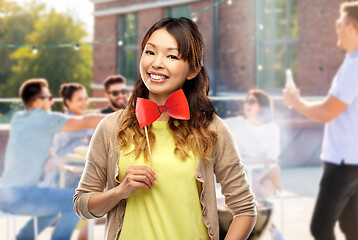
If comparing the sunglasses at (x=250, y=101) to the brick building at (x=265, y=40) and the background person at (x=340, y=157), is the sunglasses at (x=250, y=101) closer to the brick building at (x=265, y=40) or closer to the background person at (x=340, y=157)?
the background person at (x=340, y=157)

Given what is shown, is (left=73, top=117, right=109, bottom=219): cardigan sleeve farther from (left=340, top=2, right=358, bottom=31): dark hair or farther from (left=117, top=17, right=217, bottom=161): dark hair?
(left=340, top=2, right=358, bottom=31): dark hair

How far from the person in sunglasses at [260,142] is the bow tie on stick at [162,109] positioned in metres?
2.27

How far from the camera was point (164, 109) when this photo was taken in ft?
3.44

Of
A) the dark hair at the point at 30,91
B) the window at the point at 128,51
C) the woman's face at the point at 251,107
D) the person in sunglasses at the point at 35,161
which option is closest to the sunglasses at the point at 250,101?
the woman's face at the point at 251,107

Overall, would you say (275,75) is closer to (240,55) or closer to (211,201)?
(240,55)

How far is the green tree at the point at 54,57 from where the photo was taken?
32.4 m

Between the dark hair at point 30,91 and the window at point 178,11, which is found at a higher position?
the window at point 178,11

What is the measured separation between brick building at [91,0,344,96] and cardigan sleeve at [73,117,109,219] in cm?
512

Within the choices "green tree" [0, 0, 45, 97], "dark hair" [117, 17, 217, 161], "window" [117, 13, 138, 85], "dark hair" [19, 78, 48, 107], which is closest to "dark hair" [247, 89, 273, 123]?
"dark hair" [19, 78, 48, 107]

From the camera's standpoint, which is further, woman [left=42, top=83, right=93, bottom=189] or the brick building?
the brick building

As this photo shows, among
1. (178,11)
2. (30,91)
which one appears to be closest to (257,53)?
(178,11)

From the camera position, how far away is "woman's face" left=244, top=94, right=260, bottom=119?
136 inches

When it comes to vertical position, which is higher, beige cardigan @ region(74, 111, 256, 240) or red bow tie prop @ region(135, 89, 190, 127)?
red bow tie prop @ region(135, 89, 190, 127)

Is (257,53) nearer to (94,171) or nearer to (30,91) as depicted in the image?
(30,91)
